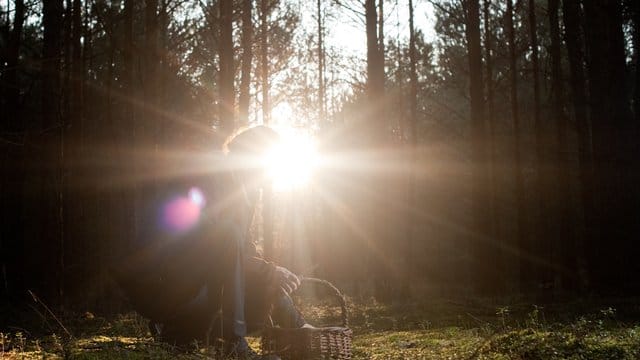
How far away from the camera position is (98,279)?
16203 millimetres

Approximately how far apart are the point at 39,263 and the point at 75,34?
18.7 feet

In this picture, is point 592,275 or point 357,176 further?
point 357,176

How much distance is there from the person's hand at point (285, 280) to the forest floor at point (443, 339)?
2.60 feet

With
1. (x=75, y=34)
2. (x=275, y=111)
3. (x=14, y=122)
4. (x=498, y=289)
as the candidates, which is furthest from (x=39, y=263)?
(x=498, y=289)

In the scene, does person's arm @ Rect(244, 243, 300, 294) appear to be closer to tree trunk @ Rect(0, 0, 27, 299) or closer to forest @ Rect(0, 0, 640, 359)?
forest @ Rect(0, 0, 640, 359)

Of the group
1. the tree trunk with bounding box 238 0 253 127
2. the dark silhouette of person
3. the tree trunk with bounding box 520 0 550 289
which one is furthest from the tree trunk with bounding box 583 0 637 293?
the dark silhouette of person

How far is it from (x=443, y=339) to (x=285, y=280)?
266 cm

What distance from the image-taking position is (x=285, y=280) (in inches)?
192

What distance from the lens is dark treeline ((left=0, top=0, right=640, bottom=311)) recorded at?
10.9 metres

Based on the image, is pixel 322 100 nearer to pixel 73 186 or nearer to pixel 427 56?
pixel 427 56

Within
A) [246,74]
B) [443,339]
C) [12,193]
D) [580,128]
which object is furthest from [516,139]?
[12,193]

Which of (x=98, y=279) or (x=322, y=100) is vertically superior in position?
(x=322, y=100)

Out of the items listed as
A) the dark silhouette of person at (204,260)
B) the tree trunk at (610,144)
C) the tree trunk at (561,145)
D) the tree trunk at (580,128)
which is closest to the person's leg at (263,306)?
the dark silhouette of person at (204,260)

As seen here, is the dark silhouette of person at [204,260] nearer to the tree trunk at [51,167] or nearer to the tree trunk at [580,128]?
the tree trunk at [51,167]
